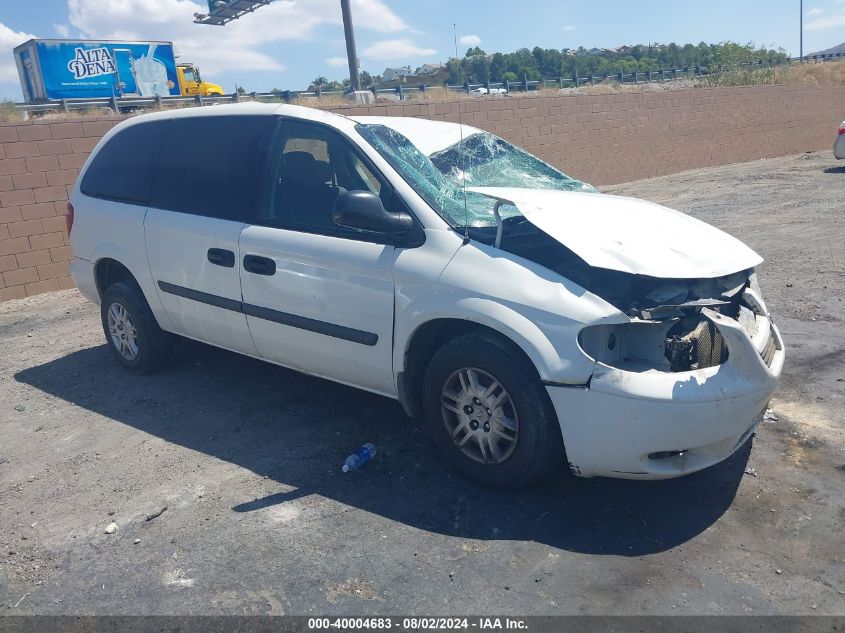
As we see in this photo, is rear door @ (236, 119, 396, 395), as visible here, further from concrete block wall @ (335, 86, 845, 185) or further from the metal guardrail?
concrete block wall @ (335, 86, 845, 185)

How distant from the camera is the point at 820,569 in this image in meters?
3.06

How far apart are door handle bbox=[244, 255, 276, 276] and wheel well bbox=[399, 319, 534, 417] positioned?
104cm

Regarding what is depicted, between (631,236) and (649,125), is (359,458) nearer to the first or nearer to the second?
(631,236)

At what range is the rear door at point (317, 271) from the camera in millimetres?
4047

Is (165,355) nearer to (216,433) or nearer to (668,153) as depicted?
(216,433)

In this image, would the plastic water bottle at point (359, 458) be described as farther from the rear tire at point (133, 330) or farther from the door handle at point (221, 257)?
the rear tire at point (133, 330)

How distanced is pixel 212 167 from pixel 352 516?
252 cm

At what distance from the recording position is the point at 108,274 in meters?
5.91

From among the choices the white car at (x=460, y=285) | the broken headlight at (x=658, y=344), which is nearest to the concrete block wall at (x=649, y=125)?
the white car at (x=460, y=285)

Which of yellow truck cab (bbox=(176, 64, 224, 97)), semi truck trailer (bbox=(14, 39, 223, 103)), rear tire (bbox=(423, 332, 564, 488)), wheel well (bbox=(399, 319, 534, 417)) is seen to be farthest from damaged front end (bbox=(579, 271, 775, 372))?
yellow truck cab (bbox=(176, 64, 224, 97))

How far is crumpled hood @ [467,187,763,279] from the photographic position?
11.4ft

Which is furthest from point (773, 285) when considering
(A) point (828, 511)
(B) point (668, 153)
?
(B) point (668, 153)

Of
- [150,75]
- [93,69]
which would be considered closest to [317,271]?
[93,69]

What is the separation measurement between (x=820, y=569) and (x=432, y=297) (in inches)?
79.9
